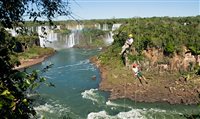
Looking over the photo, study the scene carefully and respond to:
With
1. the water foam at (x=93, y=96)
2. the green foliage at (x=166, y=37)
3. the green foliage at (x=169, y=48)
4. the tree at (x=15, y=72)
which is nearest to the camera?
the tree at (x=15, y=72)

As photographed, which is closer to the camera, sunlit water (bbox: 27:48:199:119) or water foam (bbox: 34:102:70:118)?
sunlit water (bbox: 27:48:199:119)

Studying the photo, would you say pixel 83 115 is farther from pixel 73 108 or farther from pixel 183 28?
pixel 183 28

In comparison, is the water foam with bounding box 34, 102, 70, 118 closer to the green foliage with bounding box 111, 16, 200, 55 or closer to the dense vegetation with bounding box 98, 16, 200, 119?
the dense vegetation with bounding box 98, 16, 200, 119

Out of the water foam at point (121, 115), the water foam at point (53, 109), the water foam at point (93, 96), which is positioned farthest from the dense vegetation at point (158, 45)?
the water foam at point (121, 115)

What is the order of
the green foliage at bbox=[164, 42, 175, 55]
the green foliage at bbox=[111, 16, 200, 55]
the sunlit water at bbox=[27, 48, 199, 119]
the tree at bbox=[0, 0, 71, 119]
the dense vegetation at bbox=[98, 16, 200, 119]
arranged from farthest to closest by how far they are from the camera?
1. the green foliage at bbox=[111, 16, 200, 55]
2. the green foliage at bbox=[164, 42, 175, 55]
3. the dense vegetation at bbox=[98, 16, 200, 119]
4. the sunlit water at bbox=[27, 48, 199, 119]
5. the tree at bbox=[0, 0, 71, 119]

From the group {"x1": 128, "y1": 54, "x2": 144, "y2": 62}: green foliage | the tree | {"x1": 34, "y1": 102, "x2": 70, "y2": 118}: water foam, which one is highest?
the tree

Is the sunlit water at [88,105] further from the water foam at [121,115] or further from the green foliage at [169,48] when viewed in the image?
the green foliage at [169,48]

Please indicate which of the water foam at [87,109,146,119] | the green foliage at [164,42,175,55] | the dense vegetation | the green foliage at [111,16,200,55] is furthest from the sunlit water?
the green foliage at [164,42,175,55]

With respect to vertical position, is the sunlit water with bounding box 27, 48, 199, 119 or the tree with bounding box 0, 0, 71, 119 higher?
the tree with bounding box 0, 0, 71, 119

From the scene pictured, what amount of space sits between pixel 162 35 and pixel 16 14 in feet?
98.7

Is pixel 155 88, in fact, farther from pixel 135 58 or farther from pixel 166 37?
pixel 166 37

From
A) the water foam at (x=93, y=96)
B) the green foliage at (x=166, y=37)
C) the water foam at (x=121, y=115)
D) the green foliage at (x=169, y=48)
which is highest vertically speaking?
the green foliage at (x=166, y=37)

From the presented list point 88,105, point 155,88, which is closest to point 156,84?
point 155,88

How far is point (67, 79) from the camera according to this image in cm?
3173
